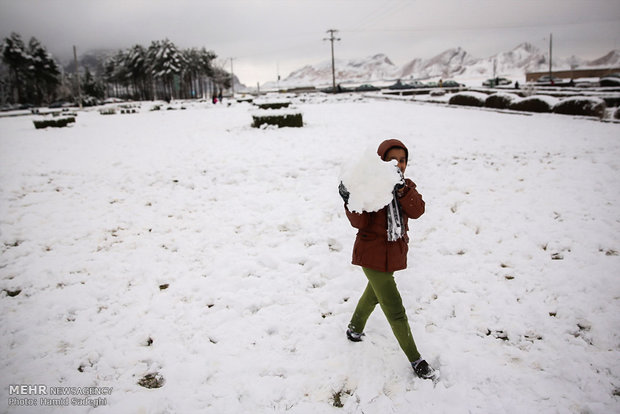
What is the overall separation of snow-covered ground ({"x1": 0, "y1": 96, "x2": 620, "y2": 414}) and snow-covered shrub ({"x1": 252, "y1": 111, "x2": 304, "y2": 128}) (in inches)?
296

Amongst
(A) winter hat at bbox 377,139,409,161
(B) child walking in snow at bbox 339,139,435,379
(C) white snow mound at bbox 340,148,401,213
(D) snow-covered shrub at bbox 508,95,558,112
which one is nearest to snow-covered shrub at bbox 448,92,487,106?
(D) snow-covered shrub at bbox 508,95,558,112

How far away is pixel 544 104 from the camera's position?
17234mm

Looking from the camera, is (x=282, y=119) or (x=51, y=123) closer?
(x=282, y=119)

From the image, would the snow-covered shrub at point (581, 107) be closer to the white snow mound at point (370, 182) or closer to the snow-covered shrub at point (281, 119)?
the snow-covered shrub at point (281, 119)

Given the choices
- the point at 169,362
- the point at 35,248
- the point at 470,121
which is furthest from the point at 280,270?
the point at 470,121

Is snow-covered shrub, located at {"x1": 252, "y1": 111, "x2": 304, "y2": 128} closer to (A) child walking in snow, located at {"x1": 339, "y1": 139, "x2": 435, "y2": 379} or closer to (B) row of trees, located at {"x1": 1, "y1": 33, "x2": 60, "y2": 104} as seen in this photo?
(A) child walking in snow, located at {"x1": 339, "y1": 139, "x2": 435, "y2": 379}

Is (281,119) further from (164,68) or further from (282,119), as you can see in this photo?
(164,68)

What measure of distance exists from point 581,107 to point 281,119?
Result: 1475cm

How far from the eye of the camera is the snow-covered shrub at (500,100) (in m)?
20.1

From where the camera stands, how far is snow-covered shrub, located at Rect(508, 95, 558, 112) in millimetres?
17105

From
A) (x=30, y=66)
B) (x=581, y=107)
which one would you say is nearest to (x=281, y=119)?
(x=581, y=107)

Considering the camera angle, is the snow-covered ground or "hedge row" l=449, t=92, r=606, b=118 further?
"hedge row" l=449, t=92, r=606, b=118

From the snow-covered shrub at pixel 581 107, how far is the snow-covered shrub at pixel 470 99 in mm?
6377

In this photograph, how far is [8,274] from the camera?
4.49 m
